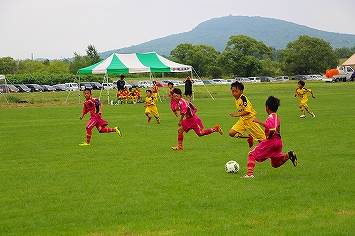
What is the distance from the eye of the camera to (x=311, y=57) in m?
108

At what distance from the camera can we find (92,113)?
49.0ft

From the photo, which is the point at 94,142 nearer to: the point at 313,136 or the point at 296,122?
the point at 313,136

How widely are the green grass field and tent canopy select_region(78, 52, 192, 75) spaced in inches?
809

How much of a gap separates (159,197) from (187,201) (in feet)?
1.75

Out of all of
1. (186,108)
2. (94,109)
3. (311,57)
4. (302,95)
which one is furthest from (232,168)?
(311,57)

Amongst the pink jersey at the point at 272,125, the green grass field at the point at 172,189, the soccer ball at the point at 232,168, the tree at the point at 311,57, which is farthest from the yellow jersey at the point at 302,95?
the tree at the point at 311,57

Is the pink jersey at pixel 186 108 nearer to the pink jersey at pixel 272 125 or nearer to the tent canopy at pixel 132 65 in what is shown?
the pink jersey at pixel 272 125

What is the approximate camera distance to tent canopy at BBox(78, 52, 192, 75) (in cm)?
3562

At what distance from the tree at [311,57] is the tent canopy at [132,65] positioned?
74.7 m

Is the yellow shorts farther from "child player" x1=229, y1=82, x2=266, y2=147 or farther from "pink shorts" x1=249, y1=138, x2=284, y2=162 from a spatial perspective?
"pink shorts" x1=249, y1=138, x2=284, y2=162

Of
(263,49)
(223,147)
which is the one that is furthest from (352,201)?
(263,49)

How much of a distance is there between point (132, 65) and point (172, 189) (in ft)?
95.8

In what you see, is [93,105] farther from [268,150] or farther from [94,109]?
[268,150]

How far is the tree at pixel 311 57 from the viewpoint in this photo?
354ft
